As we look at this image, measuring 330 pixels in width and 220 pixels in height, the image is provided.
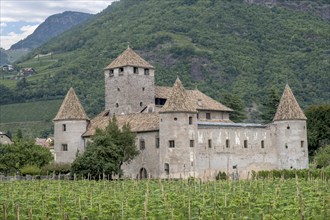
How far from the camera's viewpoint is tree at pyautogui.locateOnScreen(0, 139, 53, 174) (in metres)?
69.5

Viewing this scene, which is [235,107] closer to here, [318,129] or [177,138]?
[318,129]

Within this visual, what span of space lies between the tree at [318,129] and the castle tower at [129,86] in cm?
2227

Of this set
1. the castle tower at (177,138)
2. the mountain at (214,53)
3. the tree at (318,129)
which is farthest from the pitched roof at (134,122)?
the mountain at (214,53)

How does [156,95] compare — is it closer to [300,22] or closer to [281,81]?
[281,81]

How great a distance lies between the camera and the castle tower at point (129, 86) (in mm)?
73688

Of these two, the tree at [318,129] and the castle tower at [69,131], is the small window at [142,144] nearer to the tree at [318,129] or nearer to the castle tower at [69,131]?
the castle tower at [69,131]

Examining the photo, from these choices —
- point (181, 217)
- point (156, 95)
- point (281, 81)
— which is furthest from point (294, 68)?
point (181, 217)

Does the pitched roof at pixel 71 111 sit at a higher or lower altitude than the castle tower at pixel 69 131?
higher

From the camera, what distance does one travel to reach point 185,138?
61938 mm

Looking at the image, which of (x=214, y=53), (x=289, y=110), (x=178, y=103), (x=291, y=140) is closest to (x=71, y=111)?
(x=178, y=103)

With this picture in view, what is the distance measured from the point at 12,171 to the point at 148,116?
617 inches

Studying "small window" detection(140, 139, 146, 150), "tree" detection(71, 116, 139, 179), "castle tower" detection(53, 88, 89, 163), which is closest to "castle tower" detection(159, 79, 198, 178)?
"small window" detection(140, 139, 146, 150)

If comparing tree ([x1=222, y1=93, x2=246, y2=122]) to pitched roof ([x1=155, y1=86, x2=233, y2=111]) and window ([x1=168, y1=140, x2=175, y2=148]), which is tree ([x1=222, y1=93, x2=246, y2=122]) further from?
window ([x1=168, y1=140, x2=175, y2=148])

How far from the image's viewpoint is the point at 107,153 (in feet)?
197
